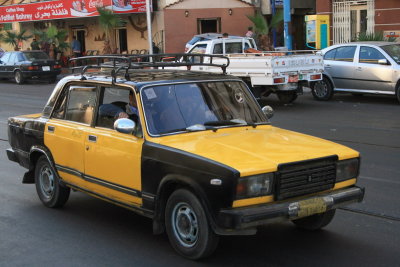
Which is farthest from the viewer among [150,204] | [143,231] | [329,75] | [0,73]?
[0,73]

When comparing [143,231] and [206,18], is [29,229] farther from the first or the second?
Result: [206,18]

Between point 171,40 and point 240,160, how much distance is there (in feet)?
84.7

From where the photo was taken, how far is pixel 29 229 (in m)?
6.36

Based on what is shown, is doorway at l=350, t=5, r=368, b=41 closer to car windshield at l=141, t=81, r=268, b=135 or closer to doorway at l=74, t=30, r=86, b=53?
doorway at l=74, t=30, r=86, b=53

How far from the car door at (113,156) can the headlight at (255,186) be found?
1.19 meters

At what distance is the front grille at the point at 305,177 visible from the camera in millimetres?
4945

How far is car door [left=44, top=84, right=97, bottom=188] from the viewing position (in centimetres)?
641

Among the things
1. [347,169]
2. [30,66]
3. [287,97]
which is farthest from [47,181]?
[30,66]

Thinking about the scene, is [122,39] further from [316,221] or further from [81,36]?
[316,221]

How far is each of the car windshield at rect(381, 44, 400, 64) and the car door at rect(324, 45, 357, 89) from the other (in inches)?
35.0

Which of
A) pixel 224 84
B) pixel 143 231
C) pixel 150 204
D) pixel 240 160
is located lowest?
pixel 143 231

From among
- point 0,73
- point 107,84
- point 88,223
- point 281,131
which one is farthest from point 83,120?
point 0,73

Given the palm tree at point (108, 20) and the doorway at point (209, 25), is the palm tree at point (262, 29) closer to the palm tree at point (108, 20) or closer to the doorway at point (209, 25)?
the doorway at point (209, 25)

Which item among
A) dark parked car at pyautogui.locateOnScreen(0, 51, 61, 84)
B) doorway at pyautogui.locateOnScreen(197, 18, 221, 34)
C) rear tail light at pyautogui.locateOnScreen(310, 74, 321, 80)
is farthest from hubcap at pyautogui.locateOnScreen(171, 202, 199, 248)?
doorway at pyautogui.locateOnScreen(197, 18, 221, 34)
